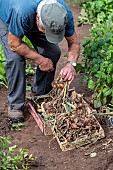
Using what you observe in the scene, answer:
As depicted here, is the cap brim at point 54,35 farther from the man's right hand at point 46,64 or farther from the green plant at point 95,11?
the green plant at point 95,11

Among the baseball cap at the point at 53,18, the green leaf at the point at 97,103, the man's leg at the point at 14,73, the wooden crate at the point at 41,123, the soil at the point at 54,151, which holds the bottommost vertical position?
the soil at the point at 54,151

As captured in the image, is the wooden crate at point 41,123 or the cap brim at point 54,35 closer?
the cap brim at point 54,35

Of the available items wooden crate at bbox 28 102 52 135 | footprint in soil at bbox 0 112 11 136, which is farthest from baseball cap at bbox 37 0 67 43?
footprint in soil at bbox 0 112 11 136

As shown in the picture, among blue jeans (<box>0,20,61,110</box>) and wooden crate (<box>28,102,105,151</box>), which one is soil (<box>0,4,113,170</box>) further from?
blue jeans (<box>0,20,61,110</box>)

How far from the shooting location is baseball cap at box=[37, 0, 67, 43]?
4148 millimetres

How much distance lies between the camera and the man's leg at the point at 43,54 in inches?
193

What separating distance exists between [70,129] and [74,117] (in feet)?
0.40

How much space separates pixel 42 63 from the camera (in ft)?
15.3

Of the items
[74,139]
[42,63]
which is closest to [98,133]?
[74,139]

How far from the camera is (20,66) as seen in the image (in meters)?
4.75

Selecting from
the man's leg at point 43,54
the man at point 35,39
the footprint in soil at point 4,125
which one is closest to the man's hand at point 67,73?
the man at point 35,39

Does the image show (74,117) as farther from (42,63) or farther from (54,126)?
(42,63)

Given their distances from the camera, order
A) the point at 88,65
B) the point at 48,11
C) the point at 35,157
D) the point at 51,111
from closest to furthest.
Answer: the point at 48,11
the point at 35,157
the point at 51,111
the point at 88,65

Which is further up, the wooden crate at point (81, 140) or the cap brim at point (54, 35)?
the cap brim at point (54, 35)
